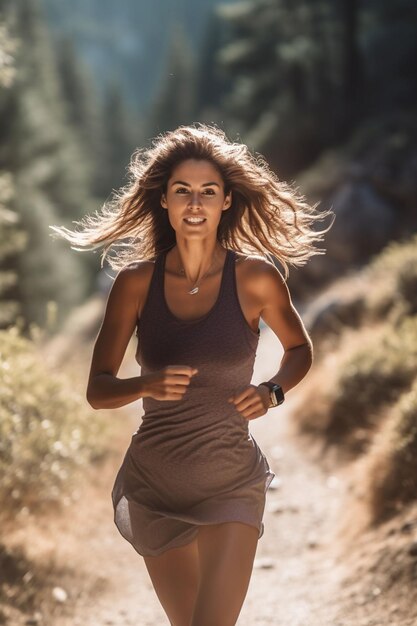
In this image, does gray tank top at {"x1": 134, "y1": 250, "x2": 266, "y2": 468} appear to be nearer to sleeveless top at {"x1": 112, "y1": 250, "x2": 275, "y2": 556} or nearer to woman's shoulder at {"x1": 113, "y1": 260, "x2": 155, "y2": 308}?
sleeveless top at {"x1": 112, "y1": 250, "x2": 275, "y2": 556}

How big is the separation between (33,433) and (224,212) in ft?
9.66

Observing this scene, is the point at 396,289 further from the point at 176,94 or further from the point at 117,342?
the point at 176,94

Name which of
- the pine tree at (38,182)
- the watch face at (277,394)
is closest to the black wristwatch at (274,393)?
the watch face at (277,394)

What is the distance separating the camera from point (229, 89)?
5044 centimetres

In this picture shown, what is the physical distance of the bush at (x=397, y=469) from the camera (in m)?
6.61

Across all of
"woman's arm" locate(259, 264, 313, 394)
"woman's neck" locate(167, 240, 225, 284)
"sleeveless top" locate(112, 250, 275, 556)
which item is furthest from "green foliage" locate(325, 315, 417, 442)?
"sleeveless top" locate(112, 250, 275, 556)

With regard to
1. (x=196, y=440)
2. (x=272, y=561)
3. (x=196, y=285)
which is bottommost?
(x=272, y=561)

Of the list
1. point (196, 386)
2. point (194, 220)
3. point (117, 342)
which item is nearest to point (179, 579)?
point (196, 386)

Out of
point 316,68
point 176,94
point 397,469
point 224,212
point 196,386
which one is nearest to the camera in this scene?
point 196,386

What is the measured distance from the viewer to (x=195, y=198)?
3.73 meters

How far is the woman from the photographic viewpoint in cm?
343

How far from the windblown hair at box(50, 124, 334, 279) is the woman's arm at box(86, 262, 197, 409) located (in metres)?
0.32

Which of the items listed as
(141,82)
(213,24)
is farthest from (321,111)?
(141,82)

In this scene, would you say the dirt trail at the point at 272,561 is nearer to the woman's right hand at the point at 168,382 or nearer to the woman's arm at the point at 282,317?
the woman's arm at the point at 282,317
